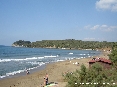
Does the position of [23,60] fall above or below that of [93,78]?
below

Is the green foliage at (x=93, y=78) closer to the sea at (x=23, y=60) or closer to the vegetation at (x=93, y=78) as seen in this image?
the vegetation at (x=93, y=78)

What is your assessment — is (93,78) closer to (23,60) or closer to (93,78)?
(93,78)

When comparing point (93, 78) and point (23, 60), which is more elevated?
point (93, 78)

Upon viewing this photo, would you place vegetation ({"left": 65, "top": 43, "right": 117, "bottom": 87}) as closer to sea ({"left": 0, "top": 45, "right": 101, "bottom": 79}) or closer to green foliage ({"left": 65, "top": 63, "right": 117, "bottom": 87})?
green foliage ({"left": 65, "top": 63, "right": 117, "bottom": 87})

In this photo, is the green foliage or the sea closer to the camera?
the green foliage

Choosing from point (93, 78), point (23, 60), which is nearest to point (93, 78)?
point (93, 78)

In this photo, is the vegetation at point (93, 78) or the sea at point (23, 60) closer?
the vegetation at point (93, 78)

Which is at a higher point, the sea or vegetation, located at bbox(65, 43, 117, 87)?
vegetation, located at bbox(65, 43, 117, 87)

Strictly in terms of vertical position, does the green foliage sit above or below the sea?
above

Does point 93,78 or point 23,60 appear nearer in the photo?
point 93,78

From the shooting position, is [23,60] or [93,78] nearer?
[93,78]

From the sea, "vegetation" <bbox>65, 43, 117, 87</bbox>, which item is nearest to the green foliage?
"vegetation" <bbox>65, 43, 117, 87</bbox>

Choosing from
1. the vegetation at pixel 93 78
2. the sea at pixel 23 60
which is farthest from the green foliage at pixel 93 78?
the sea at pixel 23 60

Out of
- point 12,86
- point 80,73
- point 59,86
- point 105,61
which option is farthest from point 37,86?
point 80,73
